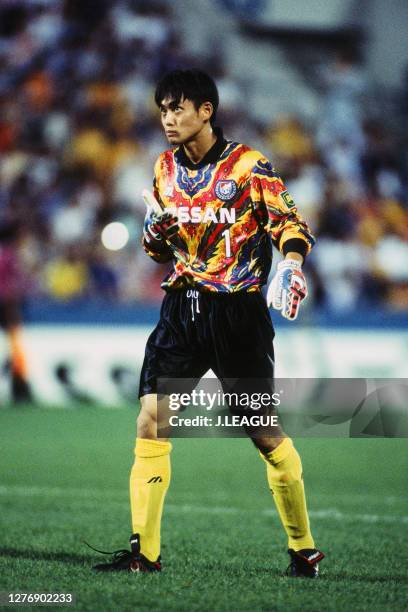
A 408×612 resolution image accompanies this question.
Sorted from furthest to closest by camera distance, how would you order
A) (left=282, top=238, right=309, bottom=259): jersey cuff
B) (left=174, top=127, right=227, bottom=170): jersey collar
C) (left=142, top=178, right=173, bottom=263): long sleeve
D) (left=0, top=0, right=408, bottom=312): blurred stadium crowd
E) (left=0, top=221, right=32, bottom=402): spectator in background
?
(left=0, top=0, right=408, bottom=312): blurred stadium crowd < (left=0, top=221, right=32, bottom=402): spectator in background < (left=142, top=178, right=173, bottom=263): long sleeve < (left=174, top=127, right=227, bottom=170): jersey collar < (left=282, top=238, right=309, bottom=259): jersey cuff

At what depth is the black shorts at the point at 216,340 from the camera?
4551 millimetres

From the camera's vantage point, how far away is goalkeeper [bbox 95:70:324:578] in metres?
4.48

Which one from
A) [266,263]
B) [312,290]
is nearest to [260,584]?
[266,263]

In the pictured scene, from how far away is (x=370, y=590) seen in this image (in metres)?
4.19

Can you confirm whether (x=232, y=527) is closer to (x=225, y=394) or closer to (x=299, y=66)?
(x=225, y=394)

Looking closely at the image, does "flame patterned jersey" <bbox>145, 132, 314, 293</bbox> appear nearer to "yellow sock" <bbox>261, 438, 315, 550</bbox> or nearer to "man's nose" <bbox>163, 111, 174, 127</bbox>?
"man's nose" <bbox>163, 111, 174, 127</bbox>

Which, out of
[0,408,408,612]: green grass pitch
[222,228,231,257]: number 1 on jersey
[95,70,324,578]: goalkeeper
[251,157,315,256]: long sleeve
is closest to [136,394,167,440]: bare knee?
[95,70,324,578]: goalkeeper

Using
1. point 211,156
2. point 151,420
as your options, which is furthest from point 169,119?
point 151,420

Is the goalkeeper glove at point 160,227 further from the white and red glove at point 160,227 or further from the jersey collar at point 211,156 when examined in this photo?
the jersey collar at point 211,156

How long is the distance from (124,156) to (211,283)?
9921mm

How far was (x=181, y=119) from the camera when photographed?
449 cm

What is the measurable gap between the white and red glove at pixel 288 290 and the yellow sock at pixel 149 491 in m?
0.84

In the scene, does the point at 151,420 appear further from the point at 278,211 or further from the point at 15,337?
the point at 15,337

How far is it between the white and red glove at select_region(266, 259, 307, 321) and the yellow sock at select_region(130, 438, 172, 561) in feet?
2.75
